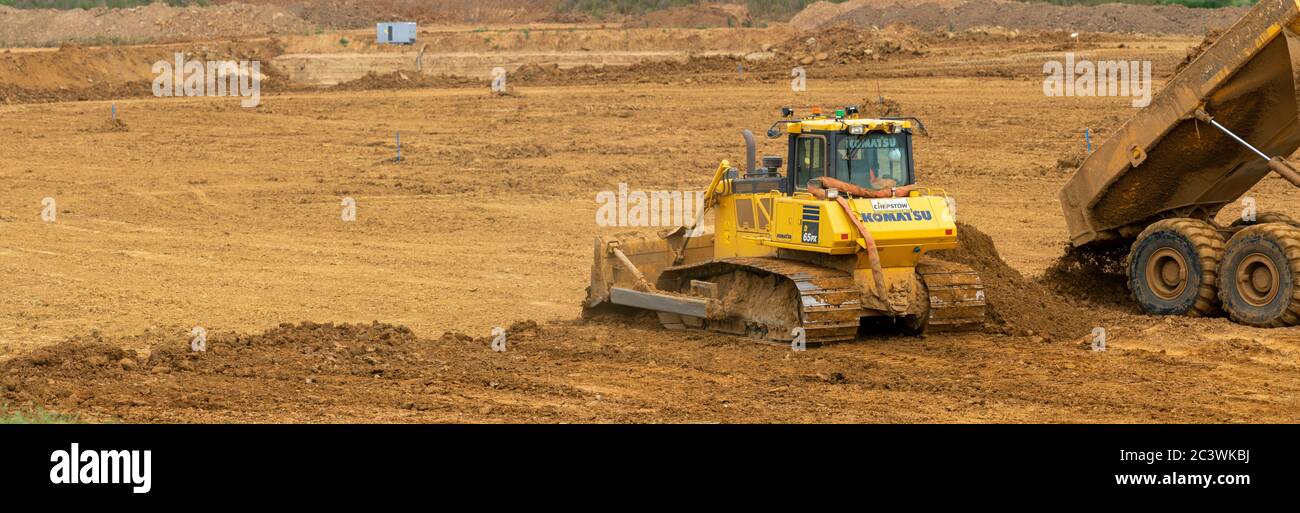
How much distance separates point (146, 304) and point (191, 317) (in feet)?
3.37

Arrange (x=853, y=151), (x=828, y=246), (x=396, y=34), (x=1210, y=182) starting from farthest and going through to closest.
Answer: (x=396, y=34) < (x=1210, y=182) < (x=853, y=151) < (x=828, y=246)

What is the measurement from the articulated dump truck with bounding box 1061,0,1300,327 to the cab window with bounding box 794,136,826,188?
300 centimetres

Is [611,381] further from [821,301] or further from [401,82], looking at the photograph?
[401,82]

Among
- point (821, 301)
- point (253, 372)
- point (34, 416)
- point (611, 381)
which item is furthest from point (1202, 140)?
point (34, 416)

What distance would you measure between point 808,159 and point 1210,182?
3936 millimetres

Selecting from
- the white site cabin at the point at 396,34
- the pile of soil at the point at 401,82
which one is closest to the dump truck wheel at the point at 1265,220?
the pile of soil at the point at 401,82

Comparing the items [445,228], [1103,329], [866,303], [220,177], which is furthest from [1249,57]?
[220,177]

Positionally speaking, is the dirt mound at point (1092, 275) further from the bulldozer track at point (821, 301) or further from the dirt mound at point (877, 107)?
the dirt mound at point (877, 107)

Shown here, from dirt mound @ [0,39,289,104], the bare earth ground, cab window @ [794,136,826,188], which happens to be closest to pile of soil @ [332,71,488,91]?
the bare earth ground

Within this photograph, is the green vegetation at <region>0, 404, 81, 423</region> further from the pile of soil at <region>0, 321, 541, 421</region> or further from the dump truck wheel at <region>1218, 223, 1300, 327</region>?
the dump truck wheel at <region>1218, 223, 1300, 327</region>

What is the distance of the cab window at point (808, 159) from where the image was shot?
13.0 metres

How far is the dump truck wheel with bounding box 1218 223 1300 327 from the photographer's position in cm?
1297

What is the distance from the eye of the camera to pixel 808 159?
13117mm
